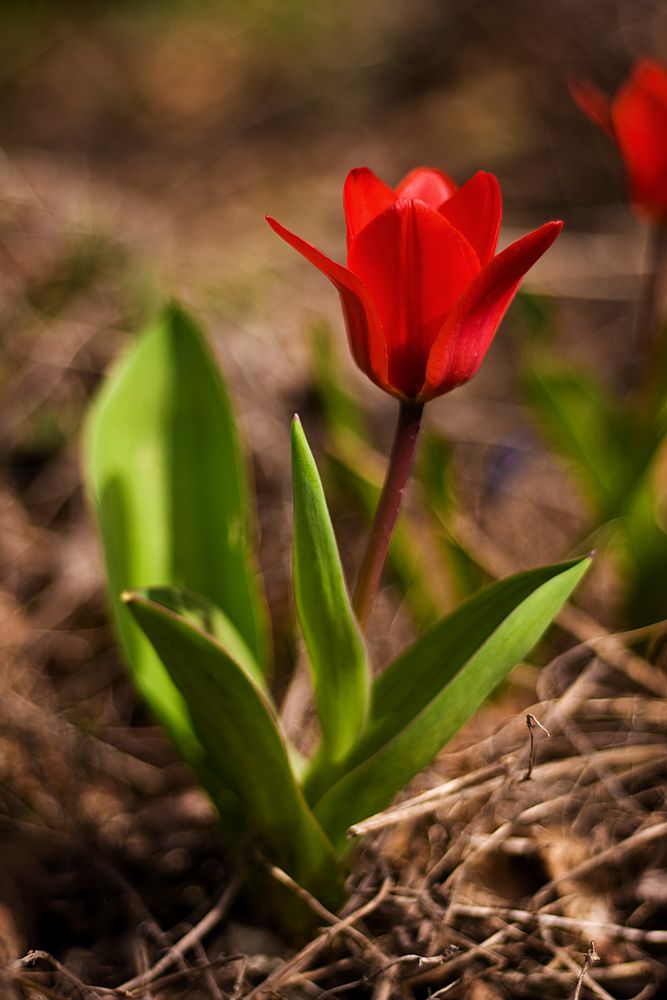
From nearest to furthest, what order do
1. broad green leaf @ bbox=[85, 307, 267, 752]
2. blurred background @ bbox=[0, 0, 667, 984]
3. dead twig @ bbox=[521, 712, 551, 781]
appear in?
dead twig @ bbox=[521, 712, 551, 781] → broad green leaf @ bbox=[85, 307, 267, 752] → blurred background @ bbox=[0, 0, 667, 984]

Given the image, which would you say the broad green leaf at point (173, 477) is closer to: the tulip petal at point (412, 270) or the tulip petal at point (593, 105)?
the tulip petal at point (412, 270)

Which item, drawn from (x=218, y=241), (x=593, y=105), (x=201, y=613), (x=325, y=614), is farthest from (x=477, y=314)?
(x=218, y=241)

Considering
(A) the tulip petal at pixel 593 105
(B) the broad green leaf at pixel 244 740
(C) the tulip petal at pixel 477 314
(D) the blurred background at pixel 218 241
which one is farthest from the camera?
(D) the blurred background at pixel 218 241

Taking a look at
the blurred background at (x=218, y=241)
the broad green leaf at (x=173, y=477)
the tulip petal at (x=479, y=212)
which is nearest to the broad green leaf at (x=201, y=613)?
the broad green leaf at (x=173, y=477)

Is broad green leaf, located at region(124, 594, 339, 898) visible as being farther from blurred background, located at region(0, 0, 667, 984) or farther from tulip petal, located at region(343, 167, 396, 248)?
tulip petal, located at region(343, 167, 396, 248)

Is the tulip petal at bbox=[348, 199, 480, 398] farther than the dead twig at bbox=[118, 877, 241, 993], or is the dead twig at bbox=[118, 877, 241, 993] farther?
the dead twig at bbox=[118, 877, 241, 993]

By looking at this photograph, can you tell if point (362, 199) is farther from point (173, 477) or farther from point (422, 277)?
point (173, 477)

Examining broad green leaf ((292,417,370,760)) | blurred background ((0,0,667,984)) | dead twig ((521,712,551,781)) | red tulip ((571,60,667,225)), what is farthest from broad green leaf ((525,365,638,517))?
broad green leaf ((292,417,370,760))
